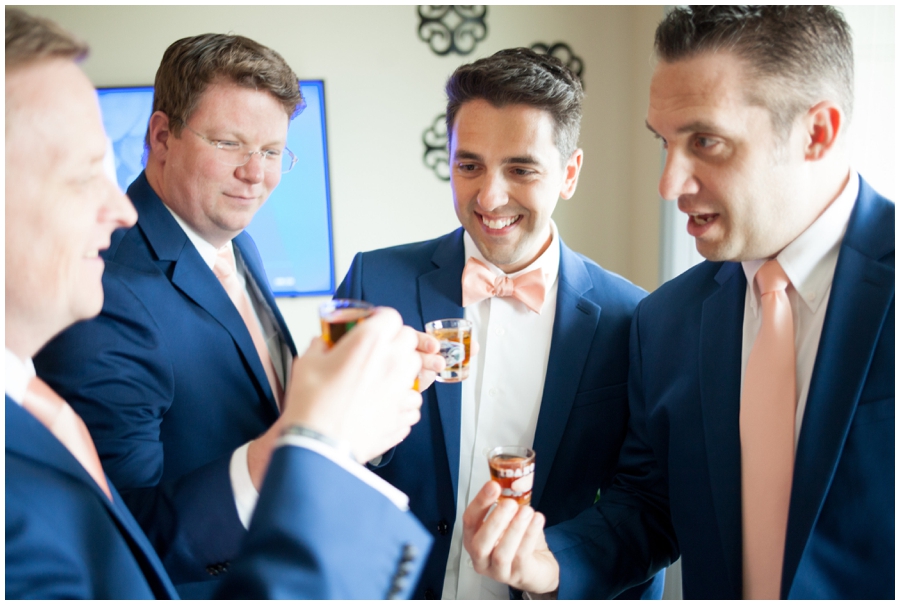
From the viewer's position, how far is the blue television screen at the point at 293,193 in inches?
192

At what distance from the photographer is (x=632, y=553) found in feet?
5.78

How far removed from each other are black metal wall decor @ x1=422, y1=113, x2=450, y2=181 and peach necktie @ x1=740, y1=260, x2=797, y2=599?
3933 mm

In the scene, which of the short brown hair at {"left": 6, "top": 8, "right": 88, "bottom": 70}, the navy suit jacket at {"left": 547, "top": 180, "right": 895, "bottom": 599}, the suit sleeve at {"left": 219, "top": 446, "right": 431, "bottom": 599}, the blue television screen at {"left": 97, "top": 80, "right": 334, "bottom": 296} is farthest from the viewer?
the blue television screen at {"left": 97, "top": 80, "right": 334, "bottom": 296}

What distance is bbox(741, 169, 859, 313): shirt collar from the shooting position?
4.70ft

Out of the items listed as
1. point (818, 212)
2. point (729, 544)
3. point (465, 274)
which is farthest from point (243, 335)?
→ point (818, 212)

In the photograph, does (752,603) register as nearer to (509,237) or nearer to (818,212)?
(818,212)

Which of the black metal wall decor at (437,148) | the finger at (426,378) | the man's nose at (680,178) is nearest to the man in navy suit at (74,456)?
the finger at (426,378)

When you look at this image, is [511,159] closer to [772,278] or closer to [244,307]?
[772,278]

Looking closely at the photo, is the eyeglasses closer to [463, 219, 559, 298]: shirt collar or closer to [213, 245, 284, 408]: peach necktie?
[213, 245, 284, 408]: peach necktie

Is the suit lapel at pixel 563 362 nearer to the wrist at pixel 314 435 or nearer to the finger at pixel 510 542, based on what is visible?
the finger at pixel 510 542

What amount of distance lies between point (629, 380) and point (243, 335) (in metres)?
1.14

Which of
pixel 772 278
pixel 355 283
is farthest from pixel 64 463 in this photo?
pixel 772 278

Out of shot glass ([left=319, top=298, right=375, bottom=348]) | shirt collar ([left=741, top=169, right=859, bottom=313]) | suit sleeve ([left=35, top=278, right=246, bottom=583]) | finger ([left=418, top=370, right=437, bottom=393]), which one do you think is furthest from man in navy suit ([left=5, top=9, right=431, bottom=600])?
shirt collar ([left=741, top=169, right=859, bottom=313])

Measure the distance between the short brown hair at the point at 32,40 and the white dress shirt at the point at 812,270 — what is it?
4.92 feet
